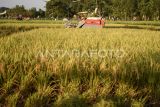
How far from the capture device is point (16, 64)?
4.31 m

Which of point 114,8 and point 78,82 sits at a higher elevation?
point 114,8

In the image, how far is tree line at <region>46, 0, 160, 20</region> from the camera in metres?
55.3

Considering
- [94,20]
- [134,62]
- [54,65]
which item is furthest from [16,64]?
[94,20]

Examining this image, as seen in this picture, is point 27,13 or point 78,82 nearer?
point 78,82

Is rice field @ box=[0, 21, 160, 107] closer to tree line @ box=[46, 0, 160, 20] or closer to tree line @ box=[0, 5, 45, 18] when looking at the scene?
tree line @ box=[46, 0, 160, 20]

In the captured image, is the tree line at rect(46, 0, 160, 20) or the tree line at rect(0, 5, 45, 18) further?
the tree line at rect(0, 5, 45, 18)

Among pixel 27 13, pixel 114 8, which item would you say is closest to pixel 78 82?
pixel 114 8

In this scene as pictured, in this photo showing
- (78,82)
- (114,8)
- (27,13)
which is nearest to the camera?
(78,82)

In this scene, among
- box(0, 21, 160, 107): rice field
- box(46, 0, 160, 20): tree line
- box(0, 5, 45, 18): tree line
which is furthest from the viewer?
box(0, 5, 45, 18): tree line

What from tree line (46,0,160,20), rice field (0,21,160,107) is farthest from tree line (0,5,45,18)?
rice field (0,21,160,107)

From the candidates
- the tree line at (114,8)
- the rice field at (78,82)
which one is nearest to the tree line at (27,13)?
the tree line at (114,8)

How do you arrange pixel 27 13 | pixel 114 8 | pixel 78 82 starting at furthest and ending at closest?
pixel 27 13 < pixel 114 8 < pixel 78 82

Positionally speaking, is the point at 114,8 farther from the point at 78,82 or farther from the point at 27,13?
the point at 78,82

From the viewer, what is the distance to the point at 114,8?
64.1 meters
